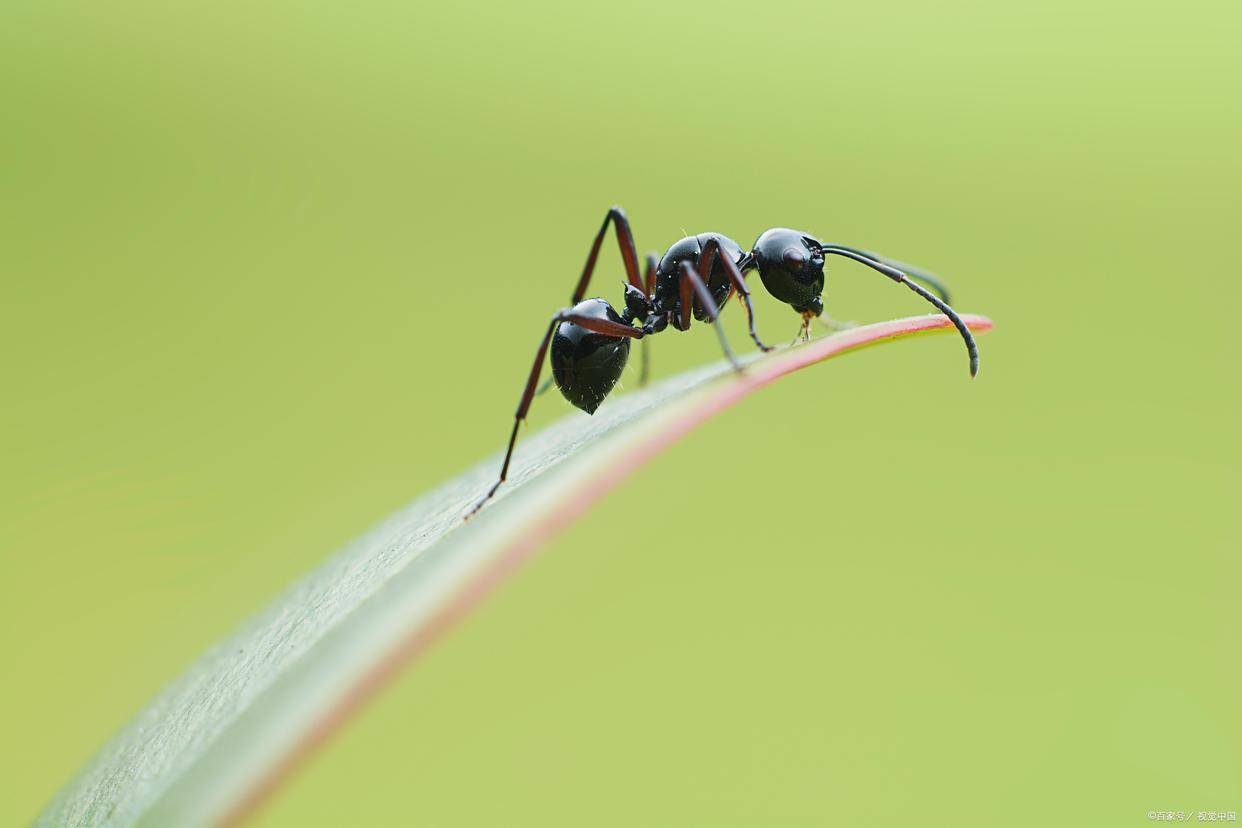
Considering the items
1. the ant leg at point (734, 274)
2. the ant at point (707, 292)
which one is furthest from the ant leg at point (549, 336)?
the ant leg at point (734, 274)

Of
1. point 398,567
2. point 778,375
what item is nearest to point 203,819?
point 398,567

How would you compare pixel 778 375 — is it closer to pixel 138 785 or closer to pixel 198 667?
pixel 138 785

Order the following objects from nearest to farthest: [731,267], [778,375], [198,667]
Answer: [778,375], [198,667], [731,267]

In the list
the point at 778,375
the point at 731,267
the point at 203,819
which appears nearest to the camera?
the point at 203,819

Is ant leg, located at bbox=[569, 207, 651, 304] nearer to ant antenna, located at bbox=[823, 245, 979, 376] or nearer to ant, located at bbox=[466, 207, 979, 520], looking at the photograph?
ant, located at bbox=[466, 207, 979, 520]

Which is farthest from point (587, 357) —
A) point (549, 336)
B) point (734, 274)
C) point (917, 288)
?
point (917, 288)

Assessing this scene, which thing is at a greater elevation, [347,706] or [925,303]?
[347,706]

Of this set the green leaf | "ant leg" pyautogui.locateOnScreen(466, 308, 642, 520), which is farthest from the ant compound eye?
the green leaf

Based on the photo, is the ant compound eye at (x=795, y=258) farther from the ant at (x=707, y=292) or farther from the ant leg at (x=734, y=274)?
the ant leg at (x=734, y=274)
